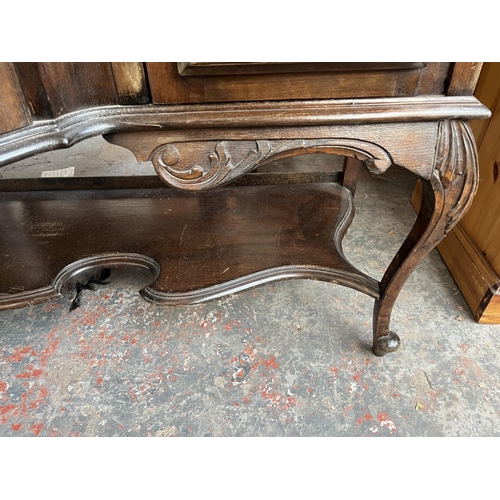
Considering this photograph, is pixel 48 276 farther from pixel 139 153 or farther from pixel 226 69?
pixel 226 69

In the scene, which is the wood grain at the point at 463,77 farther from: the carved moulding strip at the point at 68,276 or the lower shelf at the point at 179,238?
the carved moulding strip at the point at 68,276

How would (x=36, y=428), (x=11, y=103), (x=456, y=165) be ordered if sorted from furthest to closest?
(x=36, y=428), (x=456, y=165), (x=11, y=103)

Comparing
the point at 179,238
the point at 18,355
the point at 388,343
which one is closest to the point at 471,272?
the point at 388,343

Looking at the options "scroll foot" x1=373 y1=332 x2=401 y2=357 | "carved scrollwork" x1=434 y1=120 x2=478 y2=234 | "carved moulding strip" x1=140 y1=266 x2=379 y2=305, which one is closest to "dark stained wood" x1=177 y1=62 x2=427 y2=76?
"carved scrollwork" x1=434 y1=120 x2=478 y2=234

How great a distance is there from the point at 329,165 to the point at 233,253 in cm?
105

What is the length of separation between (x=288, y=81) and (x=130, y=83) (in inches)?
7.8

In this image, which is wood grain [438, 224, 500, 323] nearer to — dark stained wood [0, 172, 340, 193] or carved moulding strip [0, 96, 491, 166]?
dark stained wood [0, 172, 340, 193]

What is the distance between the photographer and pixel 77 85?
0.48 metres

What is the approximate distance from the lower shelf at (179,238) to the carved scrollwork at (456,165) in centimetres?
25

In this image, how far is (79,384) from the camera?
874mm

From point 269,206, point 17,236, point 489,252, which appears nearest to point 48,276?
point 17,236

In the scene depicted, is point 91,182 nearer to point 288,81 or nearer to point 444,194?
point 288,81

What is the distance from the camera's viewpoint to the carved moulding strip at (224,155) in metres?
0.54

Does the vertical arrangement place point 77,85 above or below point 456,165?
above
